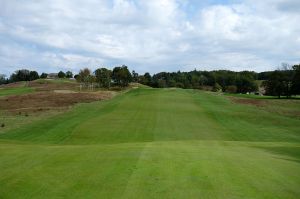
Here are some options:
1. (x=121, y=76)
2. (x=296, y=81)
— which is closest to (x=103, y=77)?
(x=121, y=76)

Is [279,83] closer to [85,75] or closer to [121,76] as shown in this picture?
[121,76]

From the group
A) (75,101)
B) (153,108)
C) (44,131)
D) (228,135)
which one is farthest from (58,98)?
(228,135)

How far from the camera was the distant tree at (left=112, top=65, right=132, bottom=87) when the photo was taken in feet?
461

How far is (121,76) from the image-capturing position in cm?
14038

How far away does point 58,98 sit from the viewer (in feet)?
267

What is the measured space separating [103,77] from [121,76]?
8.32 metres

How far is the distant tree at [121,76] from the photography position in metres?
140

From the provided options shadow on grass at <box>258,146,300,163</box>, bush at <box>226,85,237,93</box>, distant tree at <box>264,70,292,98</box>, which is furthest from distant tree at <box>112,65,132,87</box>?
shadow on grass at <box>258,146,300,163</box>

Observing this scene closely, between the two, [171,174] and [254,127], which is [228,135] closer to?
[254,127]

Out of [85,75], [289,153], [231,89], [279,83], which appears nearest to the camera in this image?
[289,153]

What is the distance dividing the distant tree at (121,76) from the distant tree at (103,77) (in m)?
1.88

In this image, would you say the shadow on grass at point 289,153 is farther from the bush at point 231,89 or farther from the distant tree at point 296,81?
the bush at point 231,89

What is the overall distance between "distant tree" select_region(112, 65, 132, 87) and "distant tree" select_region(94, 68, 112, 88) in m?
1.88

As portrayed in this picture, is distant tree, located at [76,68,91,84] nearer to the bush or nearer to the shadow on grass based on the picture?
the bush
